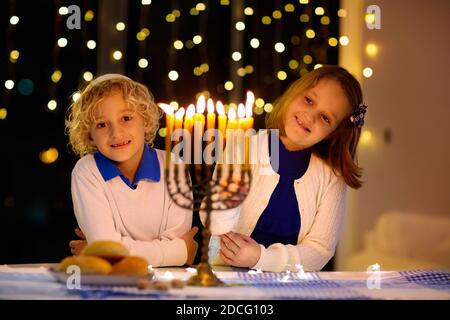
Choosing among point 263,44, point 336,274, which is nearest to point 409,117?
point 263,44

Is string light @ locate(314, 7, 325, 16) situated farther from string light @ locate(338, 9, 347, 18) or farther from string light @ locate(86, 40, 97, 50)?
string light @ locate(86, 40, 97, 50)

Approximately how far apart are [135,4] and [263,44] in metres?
0.42

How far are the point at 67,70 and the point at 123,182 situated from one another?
505 millimetres

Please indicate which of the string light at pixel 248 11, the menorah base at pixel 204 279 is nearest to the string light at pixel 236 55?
the string light at pixel 248 11

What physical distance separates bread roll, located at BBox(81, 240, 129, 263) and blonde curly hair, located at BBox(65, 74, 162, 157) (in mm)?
405

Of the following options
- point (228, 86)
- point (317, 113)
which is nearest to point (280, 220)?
point (317, 113)

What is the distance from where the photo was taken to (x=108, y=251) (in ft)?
4.99

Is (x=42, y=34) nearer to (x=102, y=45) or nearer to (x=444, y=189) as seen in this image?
(x=102, y=45)

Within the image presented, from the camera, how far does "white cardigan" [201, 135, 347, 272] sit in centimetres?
192

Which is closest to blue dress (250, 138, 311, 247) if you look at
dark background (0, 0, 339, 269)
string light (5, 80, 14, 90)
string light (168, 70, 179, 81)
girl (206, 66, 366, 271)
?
girl (206, 66, 366, 271)

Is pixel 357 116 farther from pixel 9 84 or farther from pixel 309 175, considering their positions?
pixel 9 84

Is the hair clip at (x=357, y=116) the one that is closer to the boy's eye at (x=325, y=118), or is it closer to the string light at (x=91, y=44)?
the boy's eye at (x=325, y=118)

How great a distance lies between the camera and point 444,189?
2.48m

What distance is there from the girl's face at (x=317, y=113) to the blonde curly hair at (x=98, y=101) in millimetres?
370
